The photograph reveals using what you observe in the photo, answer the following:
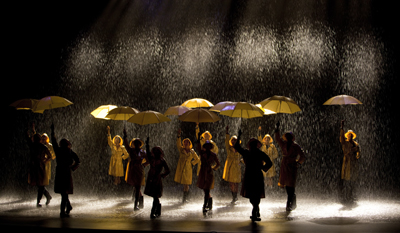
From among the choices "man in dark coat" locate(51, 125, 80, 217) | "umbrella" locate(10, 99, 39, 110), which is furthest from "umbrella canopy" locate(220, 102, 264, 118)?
"umbrella" locate(10, 99, 39, 110)

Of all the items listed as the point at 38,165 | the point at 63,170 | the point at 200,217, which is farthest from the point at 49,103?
the point at 200,217

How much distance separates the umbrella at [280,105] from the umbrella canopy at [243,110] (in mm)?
373

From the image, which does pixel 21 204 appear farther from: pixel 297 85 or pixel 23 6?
pixel 297 85

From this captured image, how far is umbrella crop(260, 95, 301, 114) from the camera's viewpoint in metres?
7.20

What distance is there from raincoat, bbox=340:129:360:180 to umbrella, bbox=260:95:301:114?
1.76 m

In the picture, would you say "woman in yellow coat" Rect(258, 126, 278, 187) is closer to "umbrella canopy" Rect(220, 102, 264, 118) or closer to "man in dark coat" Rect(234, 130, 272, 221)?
"umbrella canopy" Rect(220, 102, 264, 118)

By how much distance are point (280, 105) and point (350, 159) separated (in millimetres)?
2406

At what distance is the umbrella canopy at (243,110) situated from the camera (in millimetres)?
6574

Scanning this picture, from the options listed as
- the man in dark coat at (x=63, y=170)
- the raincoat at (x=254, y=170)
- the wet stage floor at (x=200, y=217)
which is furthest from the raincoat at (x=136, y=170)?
the raincoat at (x=254, y=170)

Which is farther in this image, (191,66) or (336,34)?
(191,66)

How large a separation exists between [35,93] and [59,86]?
73cm

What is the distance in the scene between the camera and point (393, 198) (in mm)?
8945

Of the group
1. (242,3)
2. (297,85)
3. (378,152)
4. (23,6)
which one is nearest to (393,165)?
(378,152)

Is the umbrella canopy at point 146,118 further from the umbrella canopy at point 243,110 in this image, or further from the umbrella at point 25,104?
the umbrella at point 25,104
